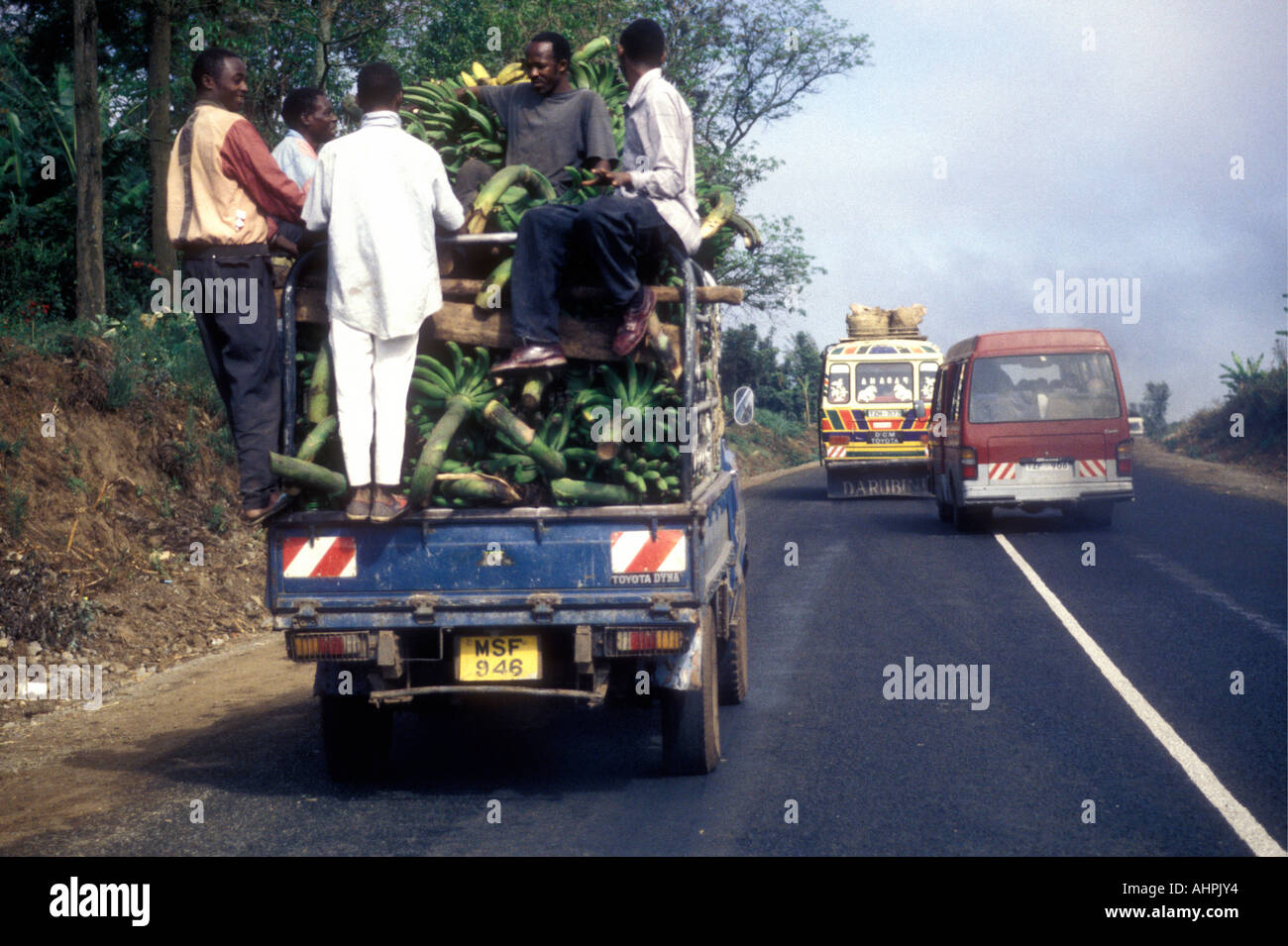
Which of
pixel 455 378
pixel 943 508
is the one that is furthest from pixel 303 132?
pixel 943 508

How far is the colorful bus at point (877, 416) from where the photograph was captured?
23906 mm

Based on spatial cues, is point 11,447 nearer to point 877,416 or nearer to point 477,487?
point 477,487

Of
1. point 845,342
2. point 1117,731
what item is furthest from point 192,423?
point 845,342

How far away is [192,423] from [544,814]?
9040 mm

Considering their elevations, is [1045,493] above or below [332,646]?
below

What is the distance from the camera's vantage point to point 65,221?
757 inches

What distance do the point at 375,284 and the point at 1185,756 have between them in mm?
4433

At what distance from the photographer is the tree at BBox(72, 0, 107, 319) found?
14570mm

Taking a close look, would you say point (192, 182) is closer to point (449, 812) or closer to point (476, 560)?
point (476, 560)

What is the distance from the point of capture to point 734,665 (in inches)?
310

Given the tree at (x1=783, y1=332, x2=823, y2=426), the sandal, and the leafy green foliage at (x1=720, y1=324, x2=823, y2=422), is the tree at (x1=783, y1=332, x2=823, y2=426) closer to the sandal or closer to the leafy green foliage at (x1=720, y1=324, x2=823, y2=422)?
the leafy green foliage at (x1=720, y1=324, x2=823, y2=422)

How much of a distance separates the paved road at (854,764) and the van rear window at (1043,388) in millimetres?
5705

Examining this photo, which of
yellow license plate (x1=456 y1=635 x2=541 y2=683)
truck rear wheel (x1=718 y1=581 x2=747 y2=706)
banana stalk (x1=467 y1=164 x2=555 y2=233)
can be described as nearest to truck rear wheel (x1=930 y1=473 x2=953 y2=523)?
truck rear wheel (x1=718 y1=581 x2=747 y2=706)
